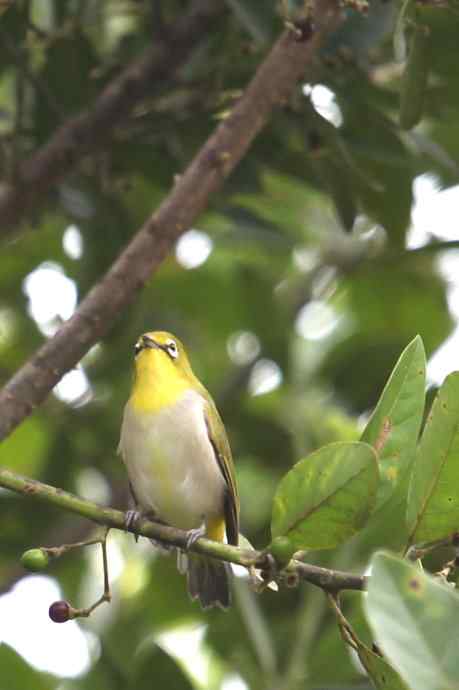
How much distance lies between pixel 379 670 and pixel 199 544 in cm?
37

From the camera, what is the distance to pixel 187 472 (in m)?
3.78

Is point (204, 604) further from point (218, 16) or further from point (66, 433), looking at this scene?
point (218, 16)

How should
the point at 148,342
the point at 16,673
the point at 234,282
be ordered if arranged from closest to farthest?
1. the point at 16,673
2. the point at 148,342
3. the point at 234,282

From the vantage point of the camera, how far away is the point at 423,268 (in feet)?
17.9

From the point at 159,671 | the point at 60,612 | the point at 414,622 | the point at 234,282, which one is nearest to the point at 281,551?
the point at 414,622

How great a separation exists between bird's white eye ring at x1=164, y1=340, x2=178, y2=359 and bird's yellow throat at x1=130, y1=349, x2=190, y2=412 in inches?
1.3

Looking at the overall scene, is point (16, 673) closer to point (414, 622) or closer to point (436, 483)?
point (436, 483)

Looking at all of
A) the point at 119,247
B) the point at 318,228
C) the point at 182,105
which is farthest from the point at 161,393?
the point at 318,228

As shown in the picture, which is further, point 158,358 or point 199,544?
point 158,358

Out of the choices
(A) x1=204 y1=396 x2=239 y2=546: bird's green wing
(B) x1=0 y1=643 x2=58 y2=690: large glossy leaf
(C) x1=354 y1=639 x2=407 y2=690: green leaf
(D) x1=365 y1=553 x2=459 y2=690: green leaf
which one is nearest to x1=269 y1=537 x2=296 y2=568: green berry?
(C) x1=354 y1=639 x2=407 y2=690: green leaf

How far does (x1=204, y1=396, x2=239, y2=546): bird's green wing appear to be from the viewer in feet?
12.2

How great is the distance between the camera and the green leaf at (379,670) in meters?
2.12

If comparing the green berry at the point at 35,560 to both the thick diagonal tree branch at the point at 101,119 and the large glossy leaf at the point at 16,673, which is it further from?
the thick diagonal tree branch at the point at 101,119

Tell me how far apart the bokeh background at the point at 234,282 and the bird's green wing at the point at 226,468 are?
1.34 feet
